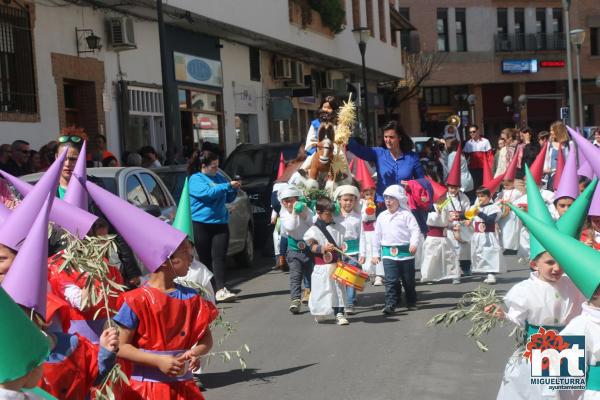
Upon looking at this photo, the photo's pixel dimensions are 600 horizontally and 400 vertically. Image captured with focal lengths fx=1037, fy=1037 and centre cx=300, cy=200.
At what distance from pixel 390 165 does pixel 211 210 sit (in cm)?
205

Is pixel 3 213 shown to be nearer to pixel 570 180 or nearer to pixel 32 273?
pixel 32 273

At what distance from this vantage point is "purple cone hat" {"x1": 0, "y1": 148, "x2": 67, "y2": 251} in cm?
452

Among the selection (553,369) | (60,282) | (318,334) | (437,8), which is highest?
(437,8)

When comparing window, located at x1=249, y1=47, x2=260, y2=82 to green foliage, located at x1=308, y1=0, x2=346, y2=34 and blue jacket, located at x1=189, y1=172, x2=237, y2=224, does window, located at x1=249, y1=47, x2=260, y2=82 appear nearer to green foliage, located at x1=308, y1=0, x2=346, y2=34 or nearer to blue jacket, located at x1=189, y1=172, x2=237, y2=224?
green foliage, located at x1=308, y1=0, x2=346, y2=34

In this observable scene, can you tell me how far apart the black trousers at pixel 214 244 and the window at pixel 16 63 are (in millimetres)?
5665

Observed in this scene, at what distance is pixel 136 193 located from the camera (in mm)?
10664

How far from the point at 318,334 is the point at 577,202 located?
170 inches

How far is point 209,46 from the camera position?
25.3 meters

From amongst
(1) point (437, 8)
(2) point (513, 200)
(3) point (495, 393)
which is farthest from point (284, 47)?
(1) point (437, 8)

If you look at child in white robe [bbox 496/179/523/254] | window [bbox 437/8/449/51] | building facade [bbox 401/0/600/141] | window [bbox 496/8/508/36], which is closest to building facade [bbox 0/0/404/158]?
child in white robe [bbox 496/179/523/254]

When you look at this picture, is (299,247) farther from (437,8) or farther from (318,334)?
(437,8)

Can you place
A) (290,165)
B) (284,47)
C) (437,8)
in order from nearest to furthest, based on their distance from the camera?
(290,165)
(284,47)
(437,8)

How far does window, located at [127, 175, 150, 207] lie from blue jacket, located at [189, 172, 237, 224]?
0.77m

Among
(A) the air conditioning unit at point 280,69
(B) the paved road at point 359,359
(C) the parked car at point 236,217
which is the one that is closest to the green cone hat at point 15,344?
(B) the paved road at point 359,359
